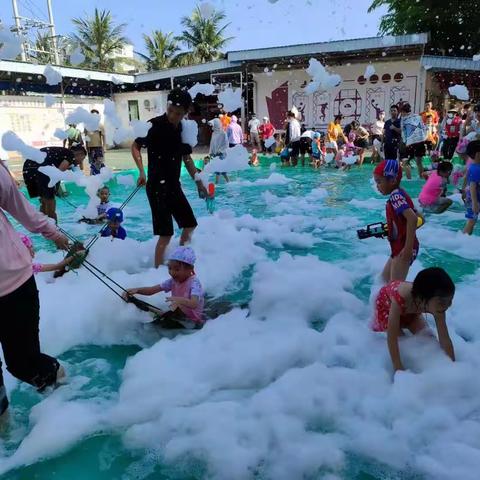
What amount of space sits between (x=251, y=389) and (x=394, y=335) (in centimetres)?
94

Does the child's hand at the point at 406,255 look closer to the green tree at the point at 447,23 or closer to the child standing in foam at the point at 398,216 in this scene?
the child standing in foam at the point at 398,216

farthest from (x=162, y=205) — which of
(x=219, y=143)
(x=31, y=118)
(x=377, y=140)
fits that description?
(x=31, y=118)

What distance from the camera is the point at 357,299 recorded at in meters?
4.27

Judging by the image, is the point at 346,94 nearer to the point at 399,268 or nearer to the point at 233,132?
the point at 233,132

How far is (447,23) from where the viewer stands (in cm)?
2345

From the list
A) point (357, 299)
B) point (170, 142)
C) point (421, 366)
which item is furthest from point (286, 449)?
point (170, 142)

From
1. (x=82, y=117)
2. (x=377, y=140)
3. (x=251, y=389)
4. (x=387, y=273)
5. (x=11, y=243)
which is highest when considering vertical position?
(x=82, y=117)

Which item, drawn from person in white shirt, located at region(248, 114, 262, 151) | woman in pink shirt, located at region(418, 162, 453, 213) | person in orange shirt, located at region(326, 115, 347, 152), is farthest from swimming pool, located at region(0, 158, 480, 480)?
person in white shirt, located at region(248, 114, 262, 151)

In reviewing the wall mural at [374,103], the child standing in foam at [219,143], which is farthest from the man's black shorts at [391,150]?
the wall mural at [374,103]

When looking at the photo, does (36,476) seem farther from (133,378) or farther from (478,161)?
(478,161)

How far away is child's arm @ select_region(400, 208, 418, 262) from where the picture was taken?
11.6ft

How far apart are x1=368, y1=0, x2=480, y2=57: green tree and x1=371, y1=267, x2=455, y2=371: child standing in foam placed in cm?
2326

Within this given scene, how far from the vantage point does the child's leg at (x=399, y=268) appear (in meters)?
3.76

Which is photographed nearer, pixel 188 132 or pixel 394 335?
pixel 394 335
